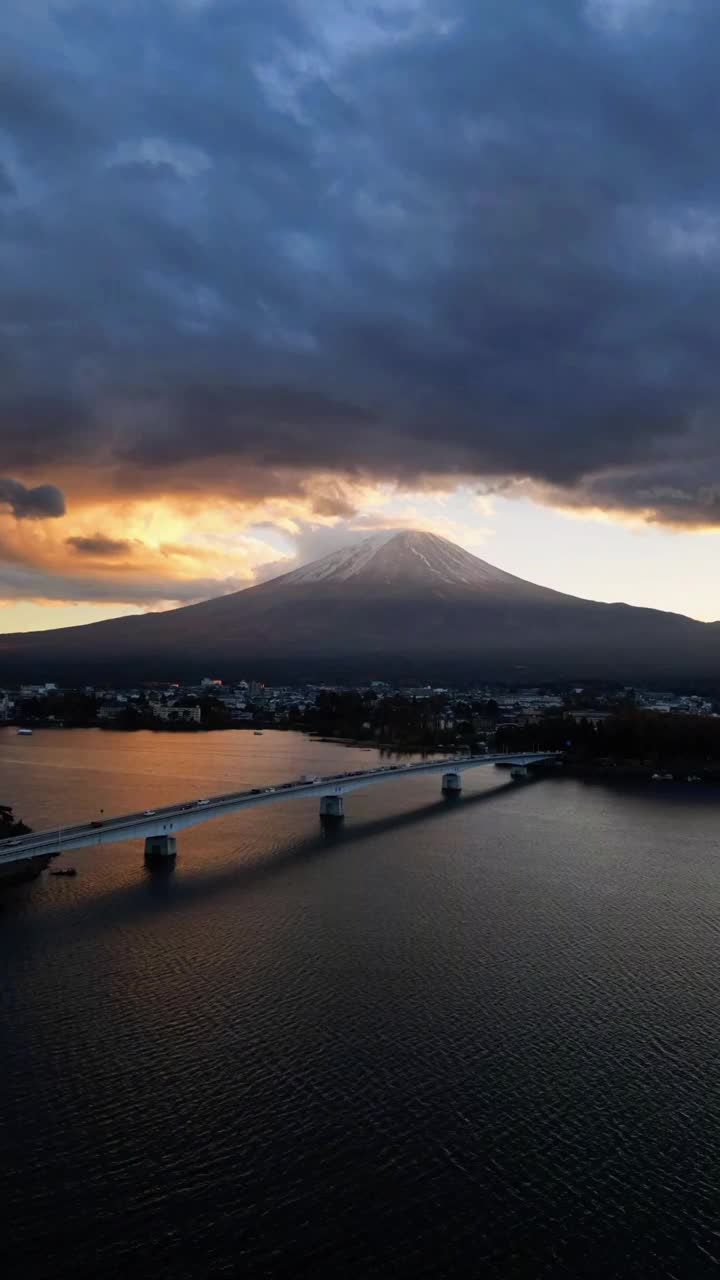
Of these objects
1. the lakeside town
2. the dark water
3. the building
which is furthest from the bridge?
the building

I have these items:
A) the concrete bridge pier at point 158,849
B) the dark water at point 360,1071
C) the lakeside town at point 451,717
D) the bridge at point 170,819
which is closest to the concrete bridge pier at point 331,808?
the bridge at point 170,819

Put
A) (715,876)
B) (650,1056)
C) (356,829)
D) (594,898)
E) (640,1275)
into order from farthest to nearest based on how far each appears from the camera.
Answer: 1. (356,829)
2. (715,876)
3. (594,898)
4. (650,1056)
5. (640,1275)

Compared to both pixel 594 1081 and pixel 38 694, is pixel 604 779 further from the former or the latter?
pixel 38 694

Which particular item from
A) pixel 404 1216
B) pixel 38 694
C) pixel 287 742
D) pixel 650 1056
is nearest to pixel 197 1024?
pixel 404 1216

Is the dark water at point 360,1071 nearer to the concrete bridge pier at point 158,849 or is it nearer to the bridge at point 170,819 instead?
the concrete bridge pier at point 158,849

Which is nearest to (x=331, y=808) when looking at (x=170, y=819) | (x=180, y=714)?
(x=170, y=819)

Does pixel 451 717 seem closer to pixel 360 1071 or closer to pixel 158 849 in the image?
pixel 158 849
